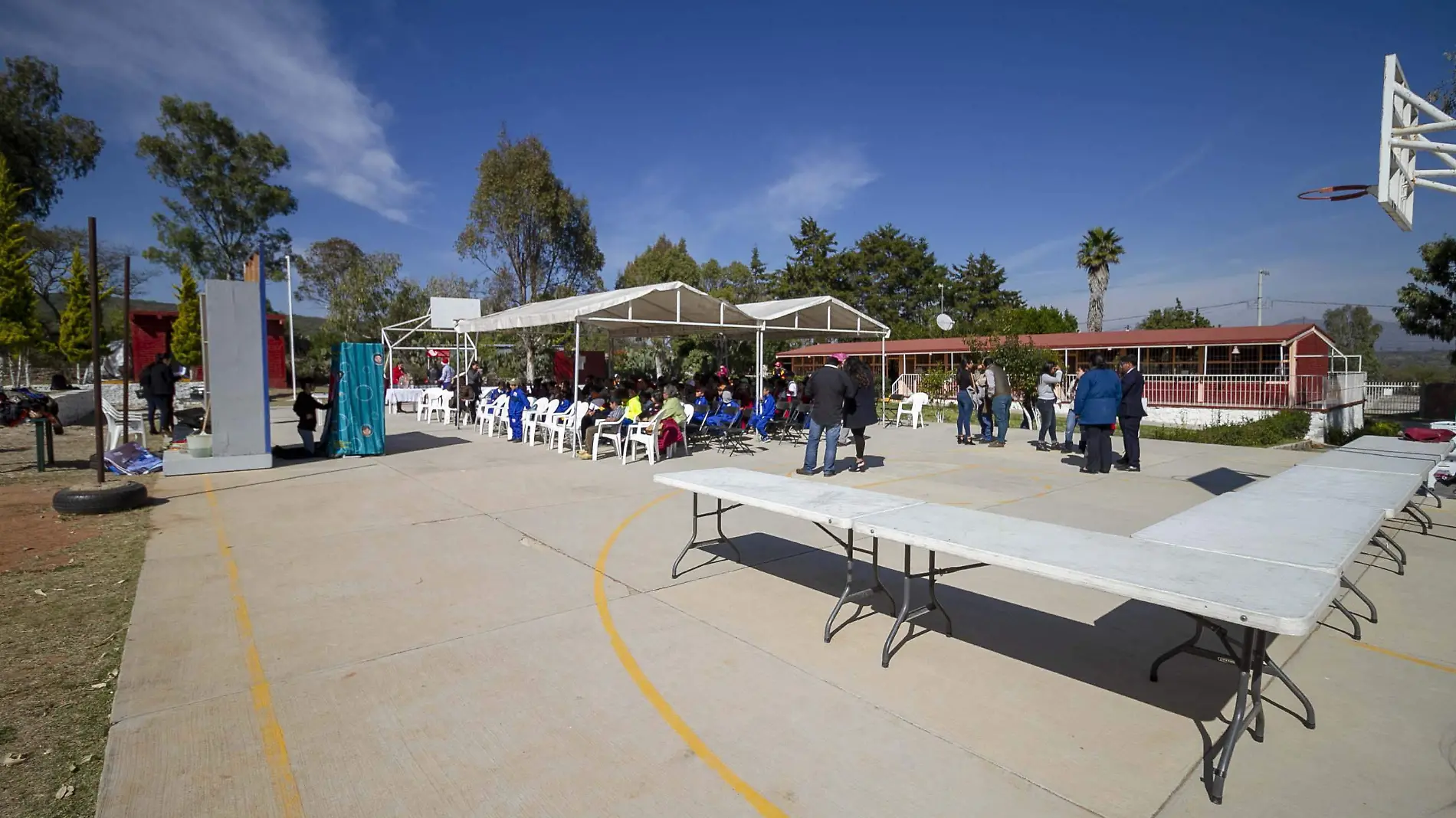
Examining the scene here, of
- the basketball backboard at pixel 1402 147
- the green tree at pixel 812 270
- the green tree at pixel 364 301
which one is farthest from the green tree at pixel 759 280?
the basketball backboard at pixel 1402 147

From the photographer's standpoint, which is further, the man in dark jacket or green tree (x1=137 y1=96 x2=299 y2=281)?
green tree (x1=137 y1=96 x2=299 y2=281)

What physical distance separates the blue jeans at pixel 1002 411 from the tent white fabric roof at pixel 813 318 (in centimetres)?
410

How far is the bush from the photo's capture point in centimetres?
1588

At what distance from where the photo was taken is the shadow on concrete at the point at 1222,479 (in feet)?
29.0

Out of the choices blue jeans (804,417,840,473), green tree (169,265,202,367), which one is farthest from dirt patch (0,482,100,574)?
green tree (169,265,202,367)

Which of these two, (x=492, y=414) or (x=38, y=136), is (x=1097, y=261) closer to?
(x=492, y=414)

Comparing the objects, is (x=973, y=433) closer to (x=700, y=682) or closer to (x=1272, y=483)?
(x=1272, y=483)

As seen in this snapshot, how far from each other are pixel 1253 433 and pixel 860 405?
12.7m

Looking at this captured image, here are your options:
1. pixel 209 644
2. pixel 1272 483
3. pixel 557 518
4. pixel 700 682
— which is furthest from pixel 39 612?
pixel 1272 483

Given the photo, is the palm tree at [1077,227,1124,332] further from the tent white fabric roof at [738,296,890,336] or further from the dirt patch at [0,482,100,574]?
the dirt patch at [0,482,100,574]

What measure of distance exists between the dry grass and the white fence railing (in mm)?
37928

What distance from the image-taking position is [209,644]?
4004mm

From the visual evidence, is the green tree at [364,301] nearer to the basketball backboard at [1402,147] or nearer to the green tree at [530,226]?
the green tree at [530,226]

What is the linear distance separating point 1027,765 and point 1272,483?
338 cm
